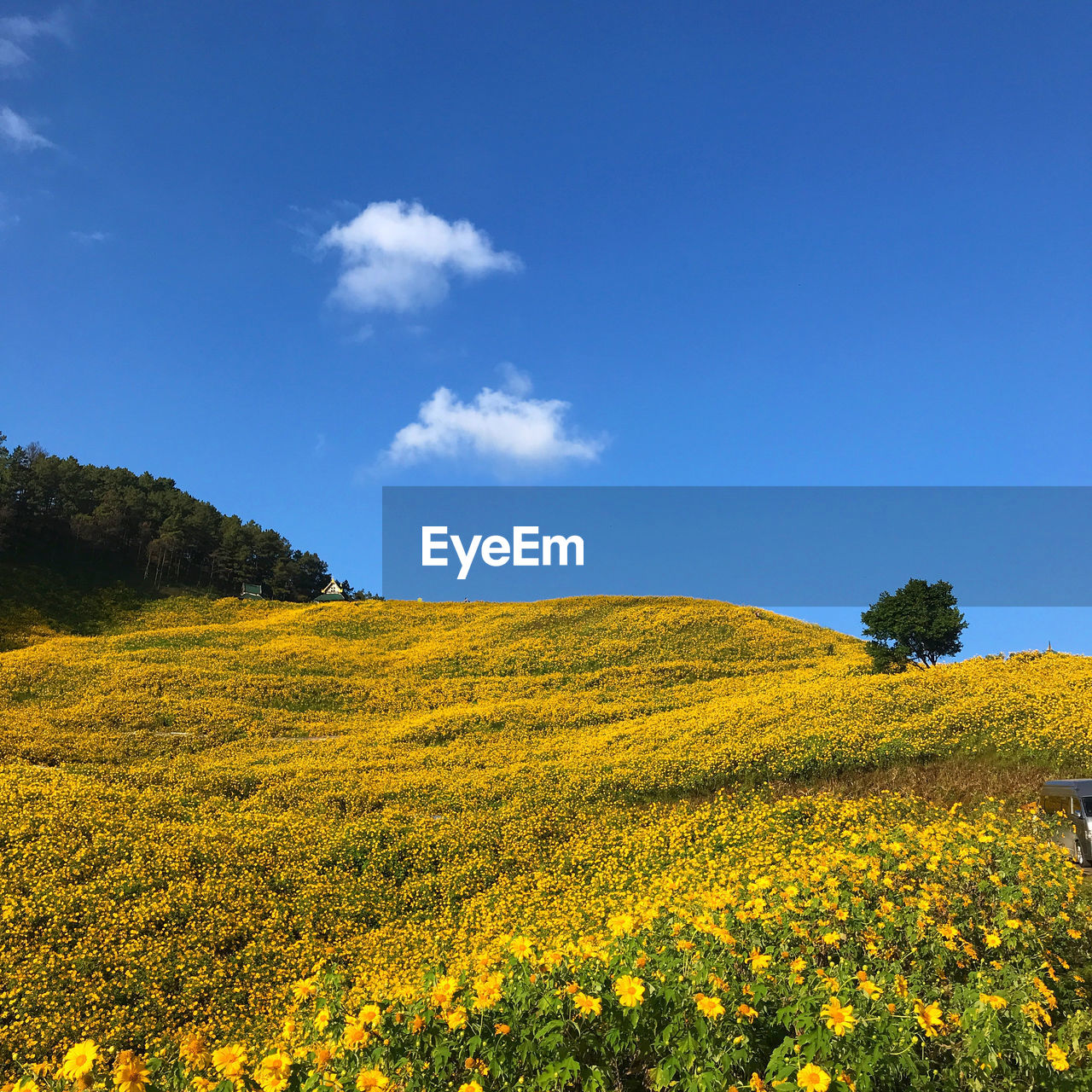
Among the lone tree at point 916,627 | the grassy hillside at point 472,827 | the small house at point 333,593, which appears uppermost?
the small house at point 333,593

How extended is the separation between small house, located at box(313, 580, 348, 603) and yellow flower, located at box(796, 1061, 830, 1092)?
78.3m

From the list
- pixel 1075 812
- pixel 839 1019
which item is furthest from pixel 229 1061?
pixel 1075 812

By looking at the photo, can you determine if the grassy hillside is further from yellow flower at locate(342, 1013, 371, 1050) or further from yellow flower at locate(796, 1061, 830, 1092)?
yellow flower at locate(342, 1013, 371, 1050)

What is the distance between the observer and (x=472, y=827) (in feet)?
62.1

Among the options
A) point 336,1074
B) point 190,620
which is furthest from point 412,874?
point 190,620

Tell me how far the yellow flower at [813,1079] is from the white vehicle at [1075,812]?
10909mm

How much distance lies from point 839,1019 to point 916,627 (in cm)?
3439

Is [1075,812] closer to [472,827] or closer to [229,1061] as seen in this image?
[472,827]

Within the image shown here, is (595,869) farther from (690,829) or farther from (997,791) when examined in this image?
(997,791)

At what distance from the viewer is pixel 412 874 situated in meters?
16.9

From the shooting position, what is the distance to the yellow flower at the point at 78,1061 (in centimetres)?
397

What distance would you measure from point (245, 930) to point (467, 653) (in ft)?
98.3

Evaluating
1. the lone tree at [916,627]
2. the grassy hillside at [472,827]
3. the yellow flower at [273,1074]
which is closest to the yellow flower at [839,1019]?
the grassy hillside at [472,827]

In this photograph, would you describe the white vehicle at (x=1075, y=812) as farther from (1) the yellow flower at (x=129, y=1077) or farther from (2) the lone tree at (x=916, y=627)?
(2) the lone tree at (x=916, y=627)
